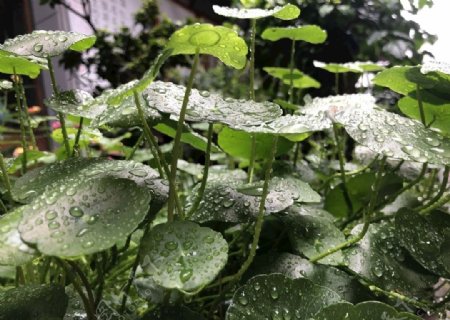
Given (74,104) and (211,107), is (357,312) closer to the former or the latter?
(211,107)

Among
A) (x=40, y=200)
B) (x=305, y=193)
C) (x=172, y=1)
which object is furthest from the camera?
(x=172, y=1)

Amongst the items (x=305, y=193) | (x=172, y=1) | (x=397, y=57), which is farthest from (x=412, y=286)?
(x=172, y=1)

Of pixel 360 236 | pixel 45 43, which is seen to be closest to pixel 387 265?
pixel 360 236

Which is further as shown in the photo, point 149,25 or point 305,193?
point 149,25

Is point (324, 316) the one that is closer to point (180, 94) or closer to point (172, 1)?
point (180, 94)

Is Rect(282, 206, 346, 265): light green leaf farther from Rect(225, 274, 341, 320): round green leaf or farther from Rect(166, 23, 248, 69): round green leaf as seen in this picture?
Rect(166, 23, 248, 69): round green leaf

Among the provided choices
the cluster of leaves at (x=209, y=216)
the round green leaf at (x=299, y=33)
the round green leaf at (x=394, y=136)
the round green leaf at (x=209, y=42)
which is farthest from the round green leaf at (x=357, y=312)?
the round green leaf at (x=299, y=33)
